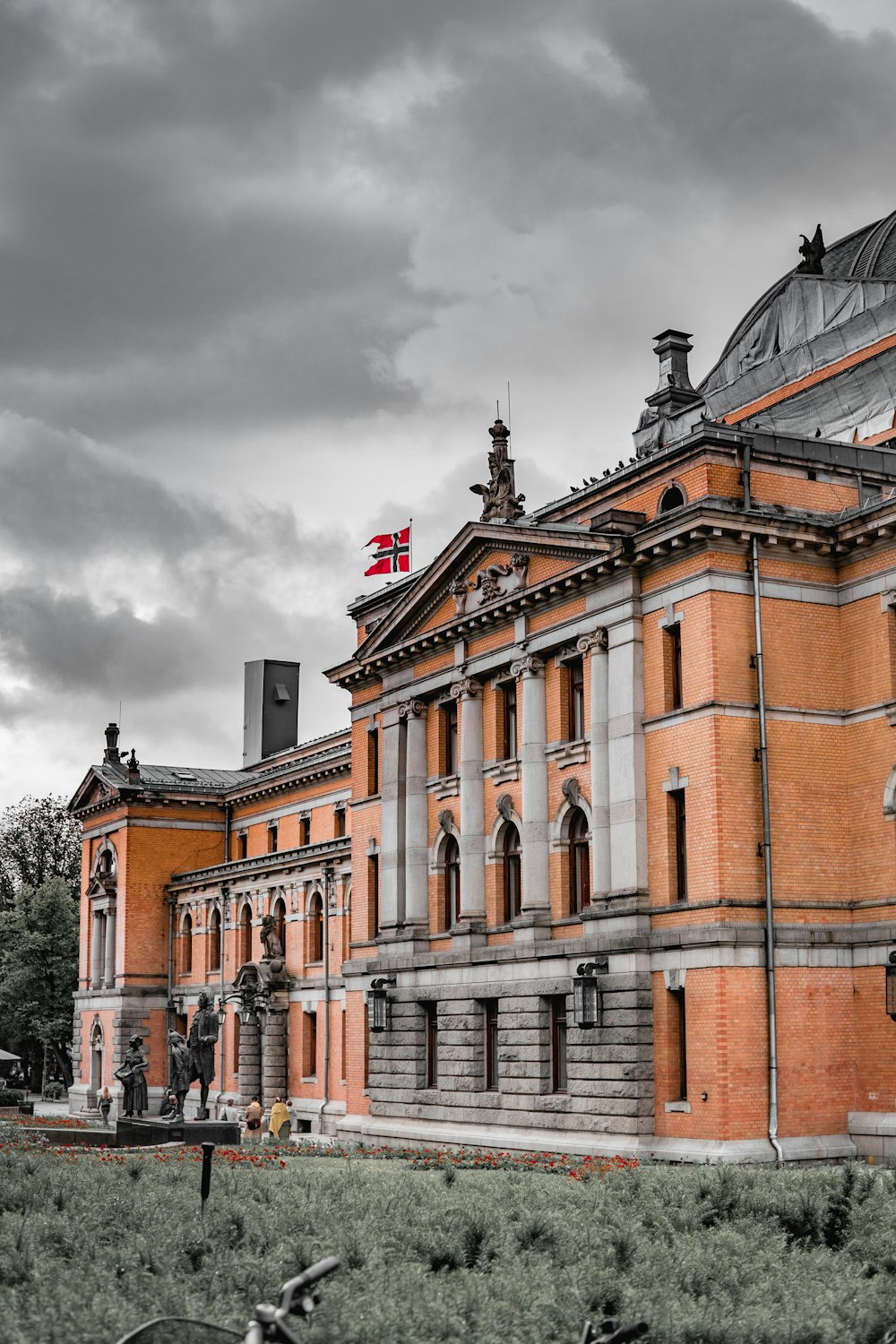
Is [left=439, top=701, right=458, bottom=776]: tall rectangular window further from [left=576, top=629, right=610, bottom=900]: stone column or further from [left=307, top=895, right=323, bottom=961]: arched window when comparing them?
[left=307, top=895, right=323, bottom=961]: arched window

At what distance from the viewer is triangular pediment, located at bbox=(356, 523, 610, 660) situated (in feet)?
124

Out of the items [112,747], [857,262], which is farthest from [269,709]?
[857,262]

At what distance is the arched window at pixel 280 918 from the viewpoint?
61.9 m

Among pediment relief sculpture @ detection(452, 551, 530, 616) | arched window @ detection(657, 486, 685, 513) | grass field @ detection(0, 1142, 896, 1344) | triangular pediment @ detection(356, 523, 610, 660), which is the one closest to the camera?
grass field @ detection(0, 1142, 896, 1344)

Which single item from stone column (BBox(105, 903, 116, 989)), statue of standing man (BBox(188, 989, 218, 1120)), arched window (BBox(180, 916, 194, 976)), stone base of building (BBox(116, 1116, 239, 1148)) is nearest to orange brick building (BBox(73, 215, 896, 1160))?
statue of standing man (BBox(188, 989, 218, 1120))

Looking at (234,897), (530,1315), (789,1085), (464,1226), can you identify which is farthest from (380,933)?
(530,1315)

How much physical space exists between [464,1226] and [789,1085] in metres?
19.1

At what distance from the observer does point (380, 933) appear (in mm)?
44281

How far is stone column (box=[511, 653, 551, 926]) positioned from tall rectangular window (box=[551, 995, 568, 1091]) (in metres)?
1.85

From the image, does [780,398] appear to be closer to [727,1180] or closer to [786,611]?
[786,611]

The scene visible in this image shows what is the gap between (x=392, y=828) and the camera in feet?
146

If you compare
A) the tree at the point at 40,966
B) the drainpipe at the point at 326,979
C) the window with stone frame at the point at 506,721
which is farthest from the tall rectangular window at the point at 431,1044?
the tree at the point at 40,966

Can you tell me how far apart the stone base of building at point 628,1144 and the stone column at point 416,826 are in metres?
5.30

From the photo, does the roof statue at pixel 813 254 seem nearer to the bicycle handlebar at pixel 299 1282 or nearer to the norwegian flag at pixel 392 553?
the norwegian flag at pixel 392 553
